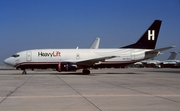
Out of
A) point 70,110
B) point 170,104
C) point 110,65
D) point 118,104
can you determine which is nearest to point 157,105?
point 170,104

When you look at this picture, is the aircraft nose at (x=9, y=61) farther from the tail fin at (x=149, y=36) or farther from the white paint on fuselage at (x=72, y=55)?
the tail fin at (x=149, y=36)

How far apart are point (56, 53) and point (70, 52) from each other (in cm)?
170

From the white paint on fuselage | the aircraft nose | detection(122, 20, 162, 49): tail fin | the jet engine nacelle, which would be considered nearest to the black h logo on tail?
detection(122, 20, 162, 49): tail fin

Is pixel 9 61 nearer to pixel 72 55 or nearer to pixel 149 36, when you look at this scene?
pixel 72 55

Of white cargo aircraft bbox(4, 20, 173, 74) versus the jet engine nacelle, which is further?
white cargo aircraft bbox(4, 20, 173, 74)

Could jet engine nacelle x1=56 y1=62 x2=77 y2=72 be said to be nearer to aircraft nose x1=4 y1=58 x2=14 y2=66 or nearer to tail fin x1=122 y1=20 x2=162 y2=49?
aircraft nose x1=4 y1=58 x2=14 y2=66

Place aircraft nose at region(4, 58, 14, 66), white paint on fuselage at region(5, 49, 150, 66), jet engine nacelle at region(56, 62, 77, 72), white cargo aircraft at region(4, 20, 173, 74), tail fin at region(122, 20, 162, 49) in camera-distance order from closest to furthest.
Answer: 1. jet engine nacelle at region(56, 62, 77, 72)
2. white cargo aircraft at region(4, 20, 173, 74)
3. white paint on fuselage at region(5, 49, 150, 66)
4. aircraft nose at region(4, 58, 14, 66)
5. tail fin at region(122, 20, 162, 49)

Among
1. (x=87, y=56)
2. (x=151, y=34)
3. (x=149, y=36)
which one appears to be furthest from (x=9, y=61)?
(x=151, y=34)

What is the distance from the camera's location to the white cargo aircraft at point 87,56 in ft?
105

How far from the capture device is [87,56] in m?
32.8

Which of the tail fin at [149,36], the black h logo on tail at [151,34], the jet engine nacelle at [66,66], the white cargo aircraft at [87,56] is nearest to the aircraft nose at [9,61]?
the white cargo aircraft at [87,56]

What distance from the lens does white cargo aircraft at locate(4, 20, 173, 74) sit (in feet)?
105

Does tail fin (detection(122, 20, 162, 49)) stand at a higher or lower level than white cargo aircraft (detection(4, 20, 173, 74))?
higher

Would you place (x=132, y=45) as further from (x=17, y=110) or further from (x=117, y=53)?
(x=17, y=110)
